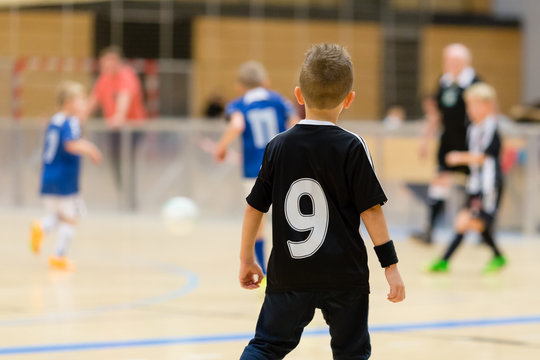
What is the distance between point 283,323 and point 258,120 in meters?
4.32

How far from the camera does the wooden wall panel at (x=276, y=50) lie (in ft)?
89.8

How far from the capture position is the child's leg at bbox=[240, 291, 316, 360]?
3.60m

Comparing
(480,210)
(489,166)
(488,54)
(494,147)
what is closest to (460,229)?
(480,210)

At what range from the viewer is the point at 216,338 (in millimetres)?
5695

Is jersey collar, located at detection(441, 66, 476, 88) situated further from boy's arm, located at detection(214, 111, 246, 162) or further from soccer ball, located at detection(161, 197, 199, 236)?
soccer ball, located at detection(161, 197, 199, 236)

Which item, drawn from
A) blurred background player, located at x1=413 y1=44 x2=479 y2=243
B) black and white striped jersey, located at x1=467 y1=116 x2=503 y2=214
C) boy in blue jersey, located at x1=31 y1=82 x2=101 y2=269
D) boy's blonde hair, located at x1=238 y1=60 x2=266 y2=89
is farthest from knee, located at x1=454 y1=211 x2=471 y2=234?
boy in blue jersey, located at x1=31 y1=82 x2=101 y2=269

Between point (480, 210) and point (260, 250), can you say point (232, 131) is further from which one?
point (480, 210)

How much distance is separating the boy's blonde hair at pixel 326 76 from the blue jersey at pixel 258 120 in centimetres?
414

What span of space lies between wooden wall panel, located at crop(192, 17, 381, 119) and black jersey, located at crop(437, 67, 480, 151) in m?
16.3

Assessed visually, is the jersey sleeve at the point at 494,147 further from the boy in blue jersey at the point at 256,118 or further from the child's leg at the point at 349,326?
the child's leg at the point at 349,326

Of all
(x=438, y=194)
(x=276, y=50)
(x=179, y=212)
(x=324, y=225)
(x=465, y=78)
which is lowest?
(x=179, y=212)

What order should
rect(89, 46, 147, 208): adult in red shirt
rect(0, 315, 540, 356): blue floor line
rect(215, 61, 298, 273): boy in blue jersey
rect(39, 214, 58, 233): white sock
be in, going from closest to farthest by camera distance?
1. rect(0, 315, 540, 356): blue floor line
2. rect(215, 61, 298, 273): boy in blue jersey
3. rect(39, 214, 58, 233): white sock
4. rect(89, 46, 147, 208): adult in red shirt

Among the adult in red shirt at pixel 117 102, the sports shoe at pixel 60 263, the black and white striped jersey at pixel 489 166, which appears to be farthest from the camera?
the adult in red shirt at pixel 117 102

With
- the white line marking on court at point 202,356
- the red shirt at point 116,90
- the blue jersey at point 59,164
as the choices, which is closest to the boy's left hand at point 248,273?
the white line marking on court at point 202,356
